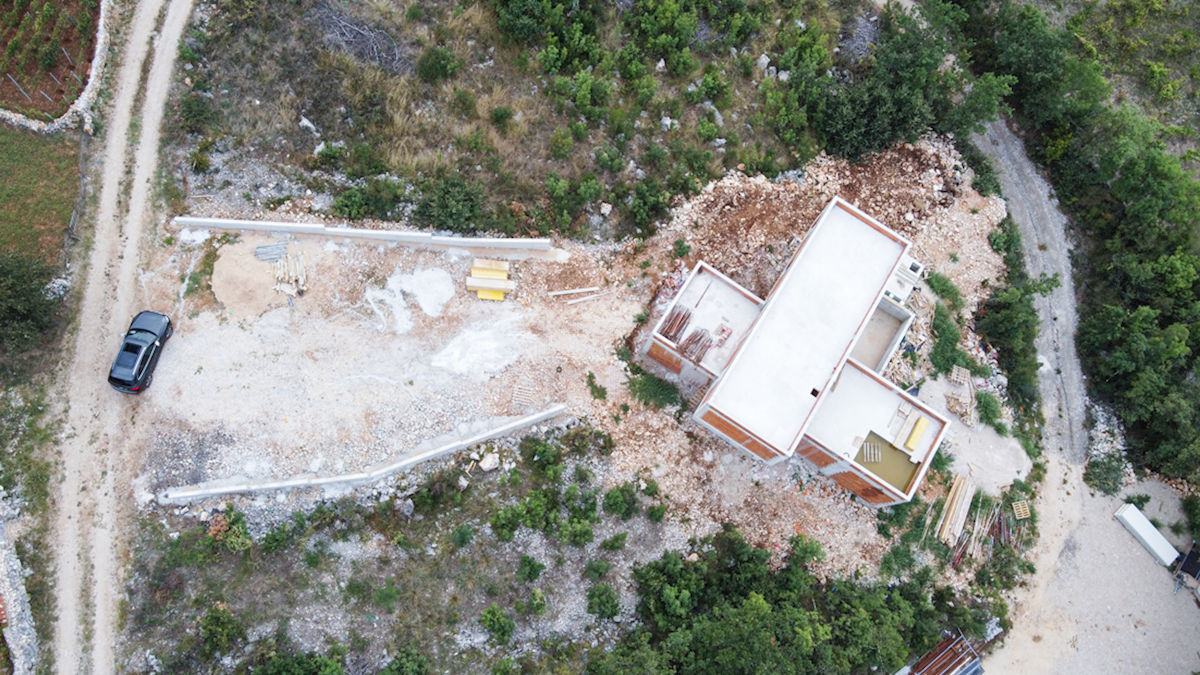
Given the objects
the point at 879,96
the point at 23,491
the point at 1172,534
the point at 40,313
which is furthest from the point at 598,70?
the point at 1172,534

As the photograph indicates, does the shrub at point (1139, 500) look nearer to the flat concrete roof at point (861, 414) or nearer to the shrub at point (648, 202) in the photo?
the flat concrete roof at point (861, 414)

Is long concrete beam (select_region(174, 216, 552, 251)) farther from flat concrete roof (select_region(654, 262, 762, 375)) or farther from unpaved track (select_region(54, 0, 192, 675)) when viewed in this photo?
flat concrete roof (select_region(654, 262, 762, 375))

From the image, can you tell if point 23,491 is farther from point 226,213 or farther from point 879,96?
point 879,96

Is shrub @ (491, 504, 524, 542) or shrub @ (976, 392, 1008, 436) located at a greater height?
shrub @ (976, 392, 1008, 436)

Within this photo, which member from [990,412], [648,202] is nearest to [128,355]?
[648,202]

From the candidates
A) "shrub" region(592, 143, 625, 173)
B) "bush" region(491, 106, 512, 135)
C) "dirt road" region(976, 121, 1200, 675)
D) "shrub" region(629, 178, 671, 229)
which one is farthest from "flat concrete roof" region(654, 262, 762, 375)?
"dirt road" region(976, 121, 1200, 675)

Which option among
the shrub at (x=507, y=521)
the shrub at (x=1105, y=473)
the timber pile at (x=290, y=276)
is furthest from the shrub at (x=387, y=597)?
the shrub at (x=1105, y=473)

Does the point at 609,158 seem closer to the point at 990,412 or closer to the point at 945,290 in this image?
the point at 945,290
